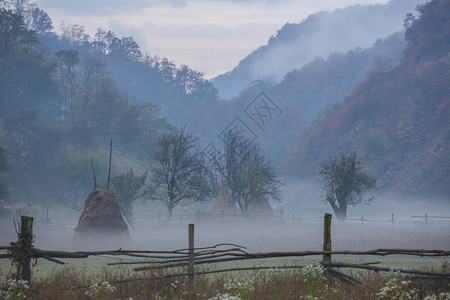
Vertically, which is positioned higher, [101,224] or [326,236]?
[326,236]

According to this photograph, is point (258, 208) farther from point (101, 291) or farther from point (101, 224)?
point (101, 291)

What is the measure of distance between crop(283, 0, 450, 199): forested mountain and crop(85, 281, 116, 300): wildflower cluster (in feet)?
259

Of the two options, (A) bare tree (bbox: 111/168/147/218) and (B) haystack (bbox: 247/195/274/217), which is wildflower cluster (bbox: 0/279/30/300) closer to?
(A) bare tree (bbox: 111/168/147/218)

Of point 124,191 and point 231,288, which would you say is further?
point 124,191

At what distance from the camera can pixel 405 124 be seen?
334 ft

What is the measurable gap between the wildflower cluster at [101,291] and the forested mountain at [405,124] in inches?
3111

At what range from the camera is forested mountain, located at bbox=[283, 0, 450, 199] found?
89062 mm

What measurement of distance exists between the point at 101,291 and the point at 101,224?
17.5 m

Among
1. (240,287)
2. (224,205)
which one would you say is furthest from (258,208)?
(240,287)

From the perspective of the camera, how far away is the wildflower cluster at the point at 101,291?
9.14 m

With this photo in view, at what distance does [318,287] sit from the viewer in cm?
1034

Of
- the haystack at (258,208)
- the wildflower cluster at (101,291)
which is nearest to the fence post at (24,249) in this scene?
the wildflower cluster at (101,291)

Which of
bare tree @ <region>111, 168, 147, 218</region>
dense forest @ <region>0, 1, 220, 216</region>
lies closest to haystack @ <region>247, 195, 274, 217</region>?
bare tree @ <region>111, 168, 147, 218</region>

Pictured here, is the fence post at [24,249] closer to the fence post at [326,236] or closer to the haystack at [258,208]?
the fence post at [326,236]
